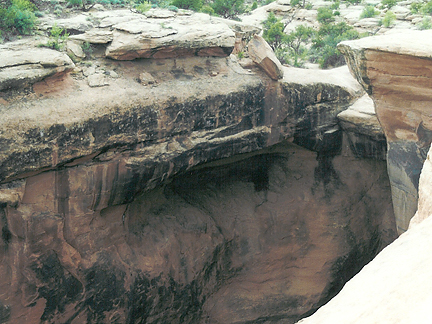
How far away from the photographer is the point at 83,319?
865 cm

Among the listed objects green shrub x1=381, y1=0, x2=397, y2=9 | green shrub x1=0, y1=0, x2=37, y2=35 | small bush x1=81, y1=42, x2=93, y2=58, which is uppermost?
green shrub x1=0, y1=0, x2=37, y2=35

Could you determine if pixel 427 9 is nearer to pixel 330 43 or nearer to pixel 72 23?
pixel 330 43

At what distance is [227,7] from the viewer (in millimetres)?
18594

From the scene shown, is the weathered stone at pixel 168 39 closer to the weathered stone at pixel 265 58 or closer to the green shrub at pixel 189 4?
the weathered stone at pixel 265 58

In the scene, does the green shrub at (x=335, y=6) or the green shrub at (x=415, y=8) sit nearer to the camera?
the green shrub at (x=415, y=8)

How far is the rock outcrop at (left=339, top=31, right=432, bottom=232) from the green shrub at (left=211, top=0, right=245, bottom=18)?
10761mm

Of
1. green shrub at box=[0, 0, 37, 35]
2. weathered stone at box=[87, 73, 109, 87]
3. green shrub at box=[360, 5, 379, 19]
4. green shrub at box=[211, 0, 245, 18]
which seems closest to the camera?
weathered stone at box=[87, 73, 109, 87]

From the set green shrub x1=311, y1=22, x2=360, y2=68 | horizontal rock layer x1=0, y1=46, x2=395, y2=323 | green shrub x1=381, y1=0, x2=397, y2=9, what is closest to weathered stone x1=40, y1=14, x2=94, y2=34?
horizontal rock layer x1=0, y1=46, x2=395, y2=323

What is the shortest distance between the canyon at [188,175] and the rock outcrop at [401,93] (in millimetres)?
40

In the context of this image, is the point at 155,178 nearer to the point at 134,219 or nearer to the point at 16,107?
the point at 134,219

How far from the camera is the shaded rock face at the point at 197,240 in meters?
7.93

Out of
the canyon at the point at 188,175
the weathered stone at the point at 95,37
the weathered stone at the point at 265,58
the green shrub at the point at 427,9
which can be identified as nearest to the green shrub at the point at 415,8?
the green shrub at the point at 427,9

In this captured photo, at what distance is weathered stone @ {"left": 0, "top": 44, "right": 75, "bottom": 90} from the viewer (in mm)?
7133

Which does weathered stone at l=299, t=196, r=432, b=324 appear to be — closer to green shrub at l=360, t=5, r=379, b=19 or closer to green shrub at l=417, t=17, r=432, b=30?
green shrub at l=417, t=17, r=432, b=30
